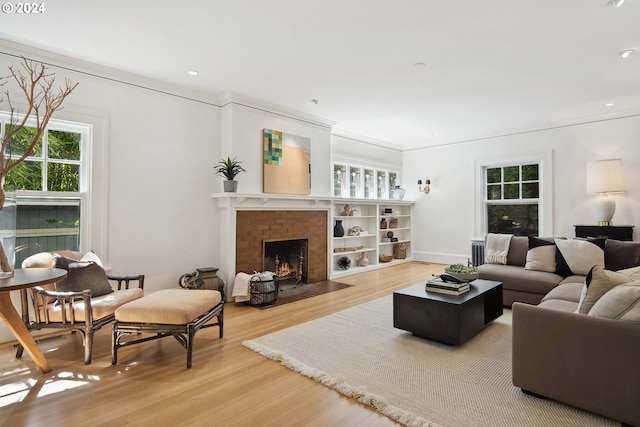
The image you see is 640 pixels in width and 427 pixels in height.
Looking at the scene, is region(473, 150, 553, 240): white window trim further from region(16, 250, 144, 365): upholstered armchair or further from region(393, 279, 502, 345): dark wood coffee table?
region(16, 250, 144, 365): upholstered armchair

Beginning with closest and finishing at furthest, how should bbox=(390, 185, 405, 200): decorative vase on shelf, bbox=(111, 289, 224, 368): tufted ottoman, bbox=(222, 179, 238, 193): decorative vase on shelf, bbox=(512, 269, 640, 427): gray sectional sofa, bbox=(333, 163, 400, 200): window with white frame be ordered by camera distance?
1. bbox=(512, 269, 640, 427): gray sectional sofa
2. bbox=(111, 289, 224, 368): tufted ottoman
3. bbox=(222, 179, 238, 193): decorative vase on shelf
4. bbox=(333, 163, 400, 200): window with white frame
5. bbox=(390, 185, 405, 200): decorative vase on shelf

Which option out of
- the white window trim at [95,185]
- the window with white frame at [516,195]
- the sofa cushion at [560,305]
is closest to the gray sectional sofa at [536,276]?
the sofa cushion at [560,305]

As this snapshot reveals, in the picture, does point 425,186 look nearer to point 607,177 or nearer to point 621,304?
point 607,177

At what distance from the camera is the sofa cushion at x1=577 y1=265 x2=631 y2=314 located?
6.61 ft

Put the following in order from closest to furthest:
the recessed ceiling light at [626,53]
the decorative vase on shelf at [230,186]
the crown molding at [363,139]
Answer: the recessed ceiling light at [626,53] < the decorative vase on shelf at [230,186] < the crown molding at [363,139]

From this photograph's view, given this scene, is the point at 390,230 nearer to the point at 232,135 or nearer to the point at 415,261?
the point at 415,261

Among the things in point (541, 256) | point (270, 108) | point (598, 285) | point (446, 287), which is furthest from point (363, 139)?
point (598, 285)

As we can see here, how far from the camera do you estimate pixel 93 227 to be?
3.57m

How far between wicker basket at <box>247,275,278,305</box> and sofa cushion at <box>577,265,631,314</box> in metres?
3.08

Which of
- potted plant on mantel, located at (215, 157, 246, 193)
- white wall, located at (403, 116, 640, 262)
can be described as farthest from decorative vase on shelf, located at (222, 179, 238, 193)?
white wall, located at (403, 116, 640, 262)

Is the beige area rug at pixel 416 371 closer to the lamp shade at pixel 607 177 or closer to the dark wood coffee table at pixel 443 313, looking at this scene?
the dark wood coffee table at pixel 443 313

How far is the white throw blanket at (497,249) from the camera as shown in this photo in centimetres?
442

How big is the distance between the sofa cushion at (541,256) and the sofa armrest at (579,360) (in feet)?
7.55

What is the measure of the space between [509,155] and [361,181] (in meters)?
2.82
